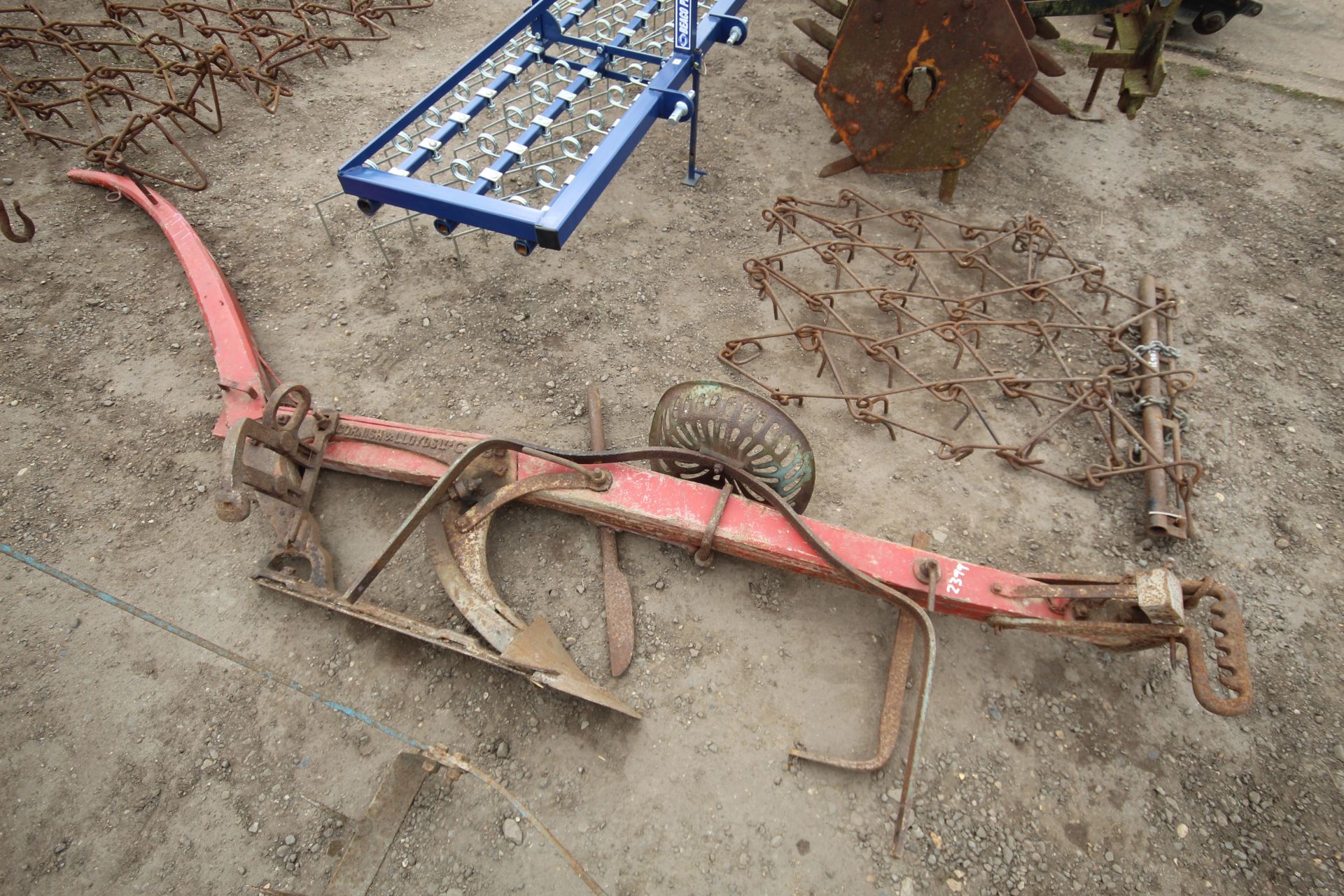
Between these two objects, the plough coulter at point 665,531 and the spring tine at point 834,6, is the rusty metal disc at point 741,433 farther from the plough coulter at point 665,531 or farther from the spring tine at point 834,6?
the spring tine at point 834,6

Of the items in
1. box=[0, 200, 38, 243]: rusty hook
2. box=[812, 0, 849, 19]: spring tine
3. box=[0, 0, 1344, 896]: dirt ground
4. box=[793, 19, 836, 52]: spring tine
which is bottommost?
box=[0, 0, 1344, 896]: dirt ground

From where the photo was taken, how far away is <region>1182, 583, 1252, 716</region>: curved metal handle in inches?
85.0

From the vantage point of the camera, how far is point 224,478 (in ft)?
7.82

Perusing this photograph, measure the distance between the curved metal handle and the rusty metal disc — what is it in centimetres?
139

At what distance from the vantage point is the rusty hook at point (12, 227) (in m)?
3.86

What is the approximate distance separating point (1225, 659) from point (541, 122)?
3875 mm

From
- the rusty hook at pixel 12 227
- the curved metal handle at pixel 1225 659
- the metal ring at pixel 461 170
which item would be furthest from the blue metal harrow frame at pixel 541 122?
the curved metal handle at pixel 1225 659

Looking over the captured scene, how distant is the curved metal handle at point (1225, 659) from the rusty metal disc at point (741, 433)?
4.57ft

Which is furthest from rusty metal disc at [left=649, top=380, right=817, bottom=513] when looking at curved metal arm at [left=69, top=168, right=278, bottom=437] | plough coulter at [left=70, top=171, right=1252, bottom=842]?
curved metal arm at [left=69, top=168, right=278, bottom=437]

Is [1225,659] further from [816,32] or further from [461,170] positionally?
[816,32]

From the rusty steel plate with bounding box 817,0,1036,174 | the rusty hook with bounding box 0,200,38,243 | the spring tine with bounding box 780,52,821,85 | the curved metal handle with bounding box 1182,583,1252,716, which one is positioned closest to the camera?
the curved metal handle with bounding box 1182,583,1252,716

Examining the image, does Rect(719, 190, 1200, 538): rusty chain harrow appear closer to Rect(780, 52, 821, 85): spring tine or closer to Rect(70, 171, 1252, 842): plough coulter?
Rect(70, 171, 1252, 842): plough coulter

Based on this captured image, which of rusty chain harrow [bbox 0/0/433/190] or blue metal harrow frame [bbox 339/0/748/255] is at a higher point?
blue metal harrow frame [bbox 339/0/748/255]

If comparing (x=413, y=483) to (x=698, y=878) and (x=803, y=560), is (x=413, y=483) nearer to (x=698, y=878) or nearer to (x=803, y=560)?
(x=803, y=560)
